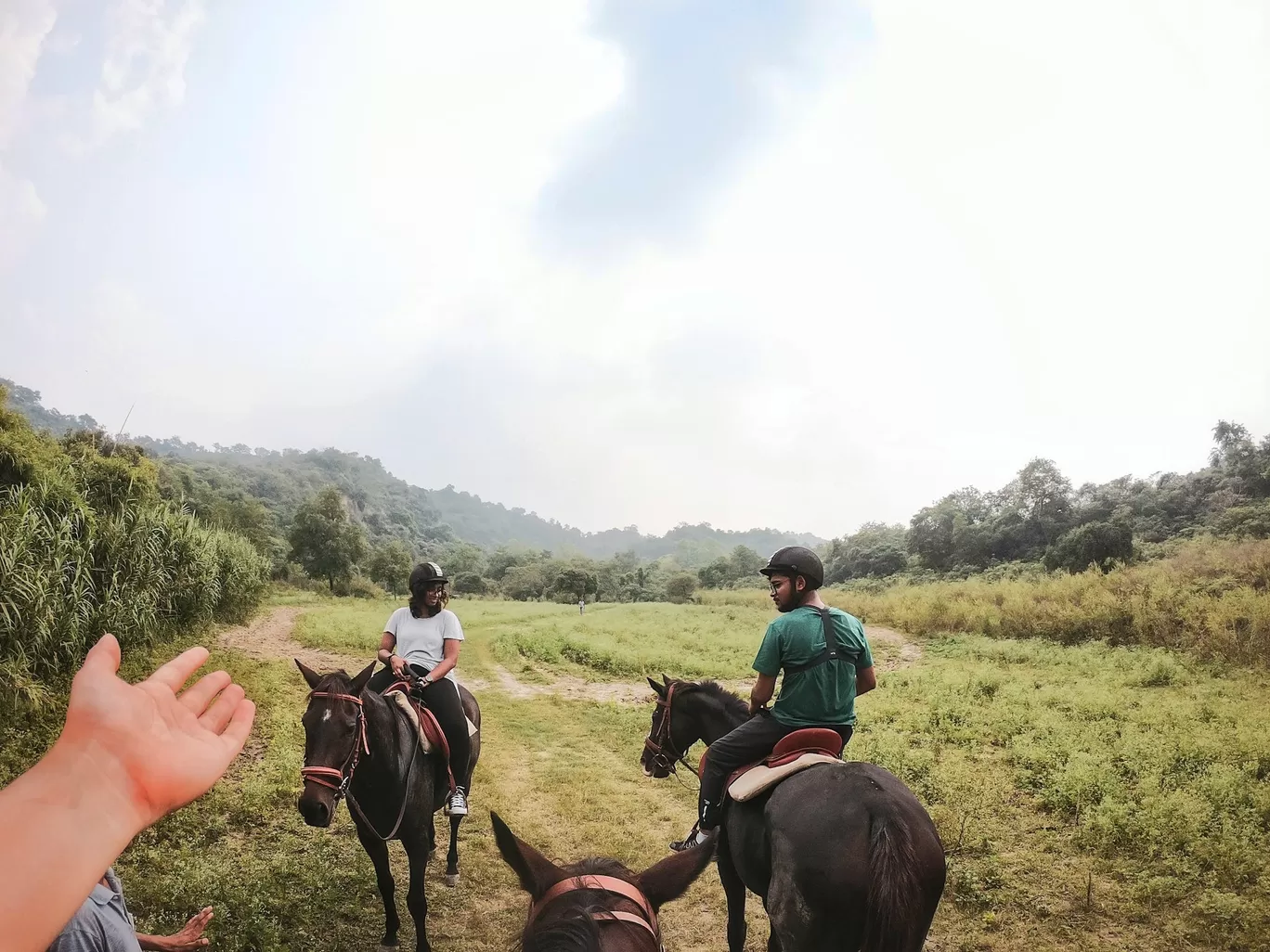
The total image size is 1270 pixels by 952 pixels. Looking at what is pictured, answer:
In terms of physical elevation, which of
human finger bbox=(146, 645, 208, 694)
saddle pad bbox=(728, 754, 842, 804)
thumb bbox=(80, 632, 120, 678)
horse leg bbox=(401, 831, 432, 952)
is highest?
thumb bbox=(80, 632, 120, 678)

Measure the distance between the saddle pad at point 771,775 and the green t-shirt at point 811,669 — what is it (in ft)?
1.14

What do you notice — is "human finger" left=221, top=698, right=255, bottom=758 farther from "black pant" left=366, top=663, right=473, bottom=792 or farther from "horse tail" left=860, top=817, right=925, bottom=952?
"black pant" left=366, top=663, right=473, bottom=792

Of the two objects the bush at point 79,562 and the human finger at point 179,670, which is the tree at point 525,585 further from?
the human finger at point 179,670

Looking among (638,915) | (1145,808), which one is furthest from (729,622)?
(638,915)

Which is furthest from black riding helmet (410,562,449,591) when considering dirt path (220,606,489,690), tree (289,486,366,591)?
tree (289,486,366,591)

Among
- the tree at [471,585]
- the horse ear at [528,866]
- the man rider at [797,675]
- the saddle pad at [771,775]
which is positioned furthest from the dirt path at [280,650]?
the tree at [471,585]

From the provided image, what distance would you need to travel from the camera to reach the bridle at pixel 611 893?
2.03 m

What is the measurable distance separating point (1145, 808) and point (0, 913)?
888 cm

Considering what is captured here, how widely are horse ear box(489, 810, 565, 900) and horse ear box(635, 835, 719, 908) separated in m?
0.33

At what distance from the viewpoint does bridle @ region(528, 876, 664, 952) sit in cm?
203

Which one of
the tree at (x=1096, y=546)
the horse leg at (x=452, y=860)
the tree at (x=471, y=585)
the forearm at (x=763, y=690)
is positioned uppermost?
the tree at (x=1096, y=546)

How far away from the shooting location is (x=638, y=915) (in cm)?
207

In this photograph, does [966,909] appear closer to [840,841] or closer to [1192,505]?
[840,841]

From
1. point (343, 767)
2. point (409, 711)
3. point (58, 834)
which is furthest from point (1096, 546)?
point (58, 834)
